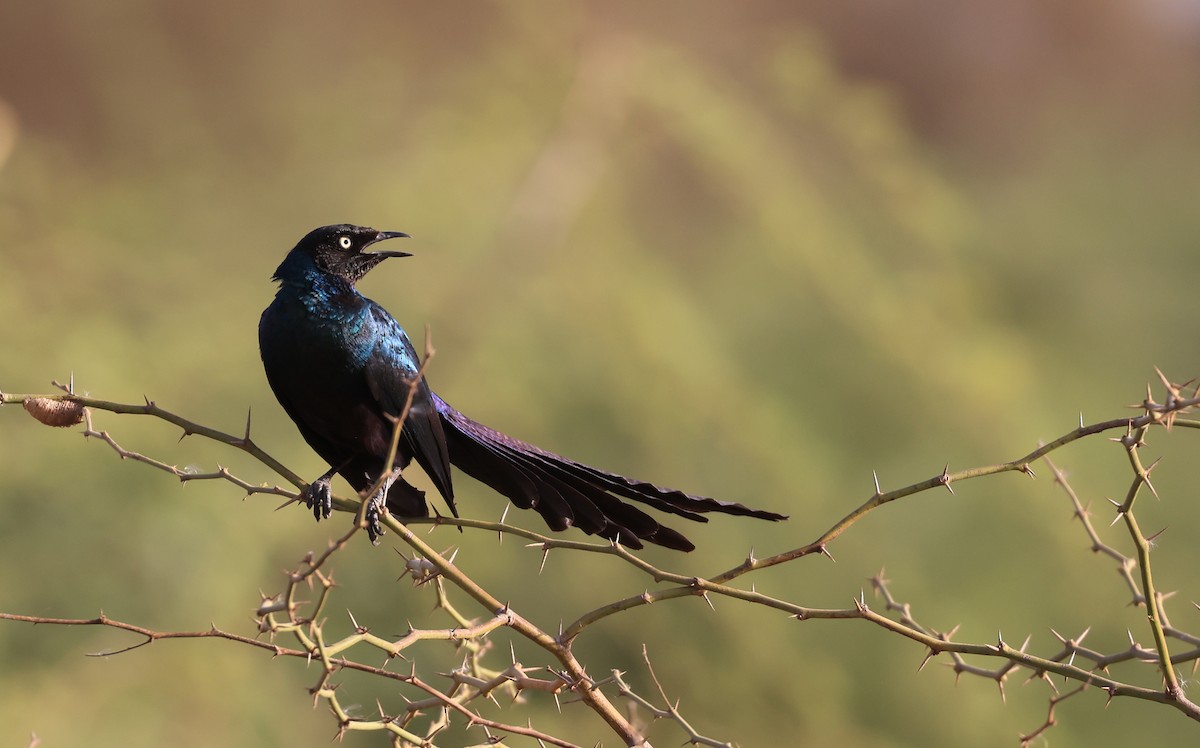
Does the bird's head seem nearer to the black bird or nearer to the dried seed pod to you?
the black bird

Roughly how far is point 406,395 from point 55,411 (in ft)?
2.68

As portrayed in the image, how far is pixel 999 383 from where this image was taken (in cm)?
462

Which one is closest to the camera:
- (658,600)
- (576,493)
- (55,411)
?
(658,600)

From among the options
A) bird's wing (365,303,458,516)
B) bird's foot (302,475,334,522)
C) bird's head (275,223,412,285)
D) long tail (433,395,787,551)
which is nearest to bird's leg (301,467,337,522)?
bird's foot (302,475,334,522)

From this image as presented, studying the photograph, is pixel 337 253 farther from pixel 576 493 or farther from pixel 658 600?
pixel 658 600

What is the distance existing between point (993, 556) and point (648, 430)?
4.61ft

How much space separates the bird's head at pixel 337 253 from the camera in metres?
2.39

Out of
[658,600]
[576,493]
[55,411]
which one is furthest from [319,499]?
[658,600]

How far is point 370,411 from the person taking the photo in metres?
2.27

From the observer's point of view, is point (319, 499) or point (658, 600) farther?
point (319, 499)

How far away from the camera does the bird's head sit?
7.83 feet

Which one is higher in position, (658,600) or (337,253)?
(337,253)

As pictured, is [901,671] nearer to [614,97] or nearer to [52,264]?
[614,97]

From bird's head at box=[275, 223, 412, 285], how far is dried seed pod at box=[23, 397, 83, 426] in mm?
844
